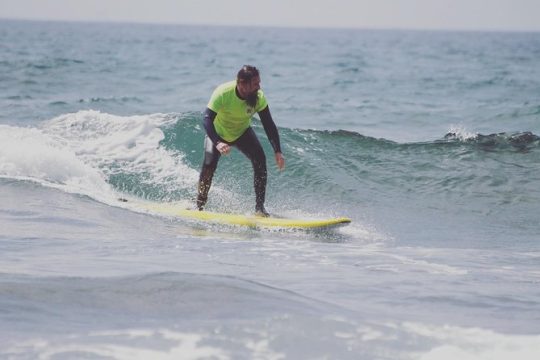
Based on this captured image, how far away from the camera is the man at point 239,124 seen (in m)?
8.05

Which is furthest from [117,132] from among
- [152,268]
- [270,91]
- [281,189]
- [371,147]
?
[270,91]

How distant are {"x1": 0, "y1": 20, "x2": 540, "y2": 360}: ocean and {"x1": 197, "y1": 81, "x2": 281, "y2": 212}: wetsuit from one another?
0.63 metres

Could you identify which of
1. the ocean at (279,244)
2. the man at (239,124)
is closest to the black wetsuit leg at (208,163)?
the man at (239,124)

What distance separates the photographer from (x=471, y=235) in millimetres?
9086

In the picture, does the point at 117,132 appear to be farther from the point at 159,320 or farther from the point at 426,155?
the point at 159,320

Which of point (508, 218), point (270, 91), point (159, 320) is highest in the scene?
point (270, 91)

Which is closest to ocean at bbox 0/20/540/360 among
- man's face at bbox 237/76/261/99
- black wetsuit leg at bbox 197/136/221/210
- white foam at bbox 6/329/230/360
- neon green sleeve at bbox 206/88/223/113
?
white foam at bbox 6/329/230/360

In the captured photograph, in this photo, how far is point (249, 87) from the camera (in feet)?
26.3

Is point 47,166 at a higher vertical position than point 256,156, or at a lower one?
lower

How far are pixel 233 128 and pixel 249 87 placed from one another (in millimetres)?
702

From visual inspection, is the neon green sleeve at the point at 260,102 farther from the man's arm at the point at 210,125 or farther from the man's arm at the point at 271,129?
the man's arm at the point at 210,125

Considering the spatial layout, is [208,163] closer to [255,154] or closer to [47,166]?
[255,154]

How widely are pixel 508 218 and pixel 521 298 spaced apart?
14.7 ft

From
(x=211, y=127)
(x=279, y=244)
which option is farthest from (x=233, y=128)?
(x=279, y=244)
